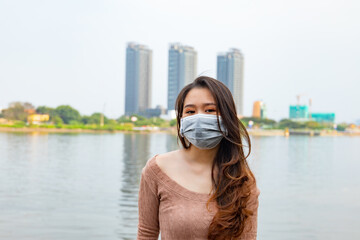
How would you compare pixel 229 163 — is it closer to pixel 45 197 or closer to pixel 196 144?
pixel 196 144

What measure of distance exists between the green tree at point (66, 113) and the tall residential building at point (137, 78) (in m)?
35.1

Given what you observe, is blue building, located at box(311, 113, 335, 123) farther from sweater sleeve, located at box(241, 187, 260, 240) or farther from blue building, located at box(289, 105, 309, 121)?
sweater sleeve, located at box(241, 187, 260, 240)

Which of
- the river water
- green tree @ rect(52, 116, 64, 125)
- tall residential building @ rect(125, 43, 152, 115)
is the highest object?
tall residential building @ rect(125, 43, 152, 115)

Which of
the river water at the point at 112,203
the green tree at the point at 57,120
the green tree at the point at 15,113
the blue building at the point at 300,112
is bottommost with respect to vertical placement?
the river water at the point at 112,203

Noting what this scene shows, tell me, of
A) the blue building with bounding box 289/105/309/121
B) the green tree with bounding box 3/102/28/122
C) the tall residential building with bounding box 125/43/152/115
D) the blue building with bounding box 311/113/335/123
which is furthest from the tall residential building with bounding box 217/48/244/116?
the green tree with bounding box 3/102/28/122

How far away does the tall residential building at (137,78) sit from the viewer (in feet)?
335

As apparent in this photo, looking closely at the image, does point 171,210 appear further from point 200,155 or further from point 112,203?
point 112,203

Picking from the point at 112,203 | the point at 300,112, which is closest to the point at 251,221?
the point at 112,203

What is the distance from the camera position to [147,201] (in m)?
1.17

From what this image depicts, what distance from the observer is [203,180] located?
3.89 ft

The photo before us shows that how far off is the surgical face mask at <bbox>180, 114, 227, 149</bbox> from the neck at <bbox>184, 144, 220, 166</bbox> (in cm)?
3

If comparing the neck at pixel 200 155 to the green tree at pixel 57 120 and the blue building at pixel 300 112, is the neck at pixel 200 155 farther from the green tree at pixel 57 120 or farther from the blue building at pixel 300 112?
the blue building at pixel 300 112

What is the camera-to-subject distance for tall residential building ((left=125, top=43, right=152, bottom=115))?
A: 102188 millimetres

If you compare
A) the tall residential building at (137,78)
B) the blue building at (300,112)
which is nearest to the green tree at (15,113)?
the tall residential building at (137,78)
